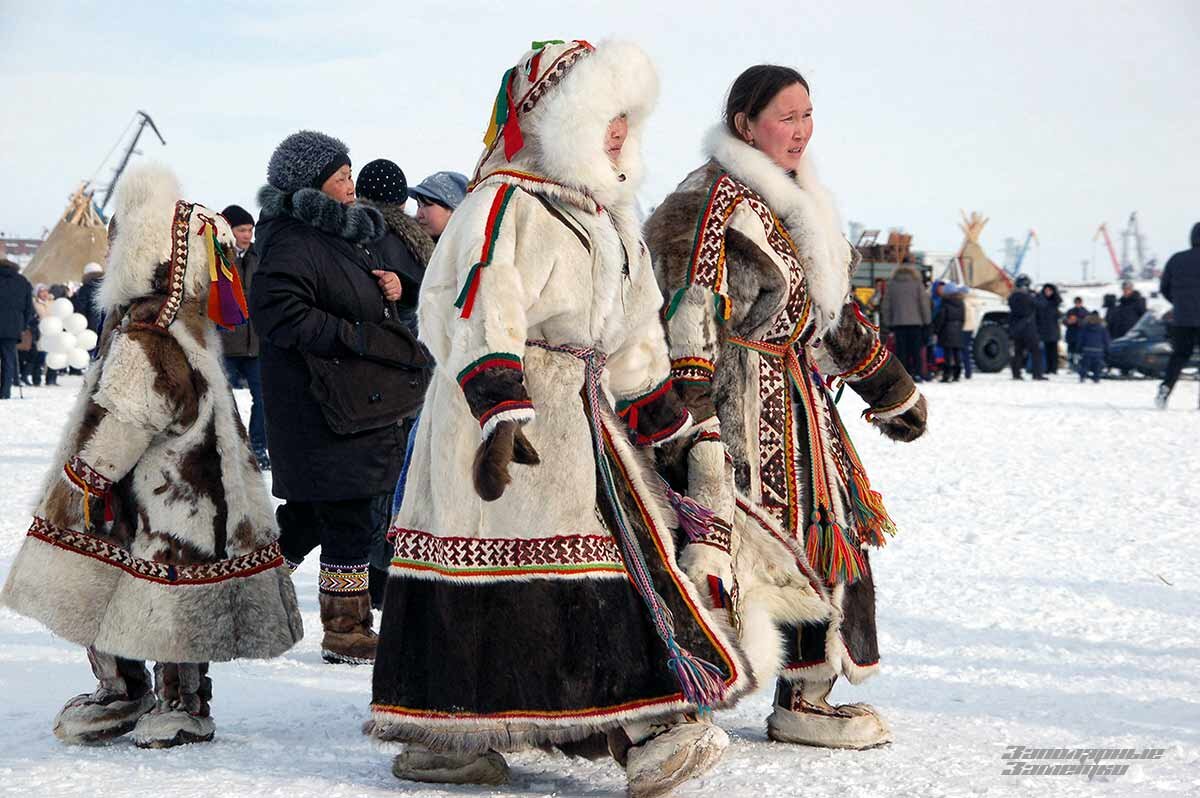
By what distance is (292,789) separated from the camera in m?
3.18

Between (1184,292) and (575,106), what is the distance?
11737 mm

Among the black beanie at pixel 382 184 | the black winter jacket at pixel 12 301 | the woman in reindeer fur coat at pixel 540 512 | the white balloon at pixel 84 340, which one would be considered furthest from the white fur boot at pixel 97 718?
the white balloon at pixel 84 340

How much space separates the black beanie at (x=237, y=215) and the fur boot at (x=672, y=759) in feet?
19.5

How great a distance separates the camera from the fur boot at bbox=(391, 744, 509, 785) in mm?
3203

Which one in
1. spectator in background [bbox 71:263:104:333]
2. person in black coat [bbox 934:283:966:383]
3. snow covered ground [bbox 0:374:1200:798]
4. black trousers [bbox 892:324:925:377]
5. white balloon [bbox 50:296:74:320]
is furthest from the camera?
person in black coat [bbox 934:283:966:383]

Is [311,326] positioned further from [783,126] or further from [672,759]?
[672,759]

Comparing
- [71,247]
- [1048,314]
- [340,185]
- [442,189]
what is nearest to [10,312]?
[442,189]

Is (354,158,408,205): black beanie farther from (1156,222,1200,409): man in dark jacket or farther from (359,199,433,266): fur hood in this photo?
(1156,222,1200,409): man in dark jacket

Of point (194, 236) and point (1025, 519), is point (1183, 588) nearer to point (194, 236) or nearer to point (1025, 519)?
point (1025, 519)

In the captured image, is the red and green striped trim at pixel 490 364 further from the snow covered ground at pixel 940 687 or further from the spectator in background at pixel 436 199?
the spectator in background at pixel 436 199

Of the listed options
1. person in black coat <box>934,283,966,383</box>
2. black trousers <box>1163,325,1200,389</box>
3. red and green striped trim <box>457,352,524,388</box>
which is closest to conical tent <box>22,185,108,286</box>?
person in black coat <box>934,283,966,383</box>

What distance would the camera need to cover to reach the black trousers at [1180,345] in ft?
44.8

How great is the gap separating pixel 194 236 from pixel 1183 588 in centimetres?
423

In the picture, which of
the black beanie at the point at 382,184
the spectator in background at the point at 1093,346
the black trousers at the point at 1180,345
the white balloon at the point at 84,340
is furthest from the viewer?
the spectator in background at the point at 1093,346
